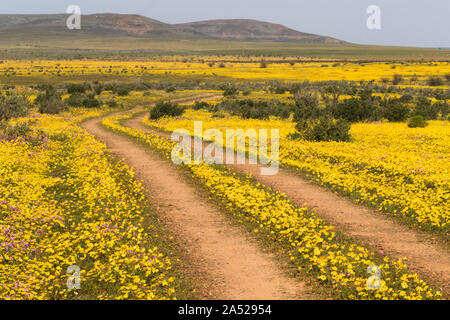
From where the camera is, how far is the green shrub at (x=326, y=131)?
25.5m

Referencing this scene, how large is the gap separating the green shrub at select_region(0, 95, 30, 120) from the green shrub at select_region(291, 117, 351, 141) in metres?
19.1

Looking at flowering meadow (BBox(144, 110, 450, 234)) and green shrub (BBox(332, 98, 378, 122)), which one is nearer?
flowering meadow (BBox(144, 110, 450, 234))

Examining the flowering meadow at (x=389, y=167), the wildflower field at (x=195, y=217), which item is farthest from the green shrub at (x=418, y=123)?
the wildflower field at (x=195, y=217)

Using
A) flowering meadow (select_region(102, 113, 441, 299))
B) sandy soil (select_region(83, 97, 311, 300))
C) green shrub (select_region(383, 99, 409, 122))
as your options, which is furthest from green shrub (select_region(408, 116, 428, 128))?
sandy soil (select_region(83, 97, 311, 300))

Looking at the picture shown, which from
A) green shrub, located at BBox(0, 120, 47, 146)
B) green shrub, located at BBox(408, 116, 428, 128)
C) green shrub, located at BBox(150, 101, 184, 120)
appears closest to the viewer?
green shrub, located at BBox(0, 120, 47, 146)

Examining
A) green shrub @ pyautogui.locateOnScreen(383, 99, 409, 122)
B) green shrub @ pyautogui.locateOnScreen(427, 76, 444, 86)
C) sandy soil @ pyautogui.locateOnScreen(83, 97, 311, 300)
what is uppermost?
green shrub @ pyautogui.locateOnScreen(427, 76, 444, 86)

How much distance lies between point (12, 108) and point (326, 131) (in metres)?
21.8

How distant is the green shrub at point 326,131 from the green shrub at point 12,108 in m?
19.1

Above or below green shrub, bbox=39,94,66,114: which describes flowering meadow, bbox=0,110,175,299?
below

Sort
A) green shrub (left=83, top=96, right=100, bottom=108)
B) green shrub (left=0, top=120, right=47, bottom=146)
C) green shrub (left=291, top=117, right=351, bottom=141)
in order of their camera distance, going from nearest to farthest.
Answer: green shrub (left=0, top=120, right=47, bottom=146) → green shrub (left=291, top=117, right=351, bottom=141) → green shrub (left=83, top=96, right=100, bottom=108)

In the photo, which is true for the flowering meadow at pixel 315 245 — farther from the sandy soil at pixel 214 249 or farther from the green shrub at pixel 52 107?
the green shrub at pixel 52 107

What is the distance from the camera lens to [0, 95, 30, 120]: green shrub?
95.8 feet

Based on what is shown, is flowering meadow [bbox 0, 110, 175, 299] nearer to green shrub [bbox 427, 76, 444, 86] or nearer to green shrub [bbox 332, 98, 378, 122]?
green shrub [bbox 332, 98, 378, 122]
